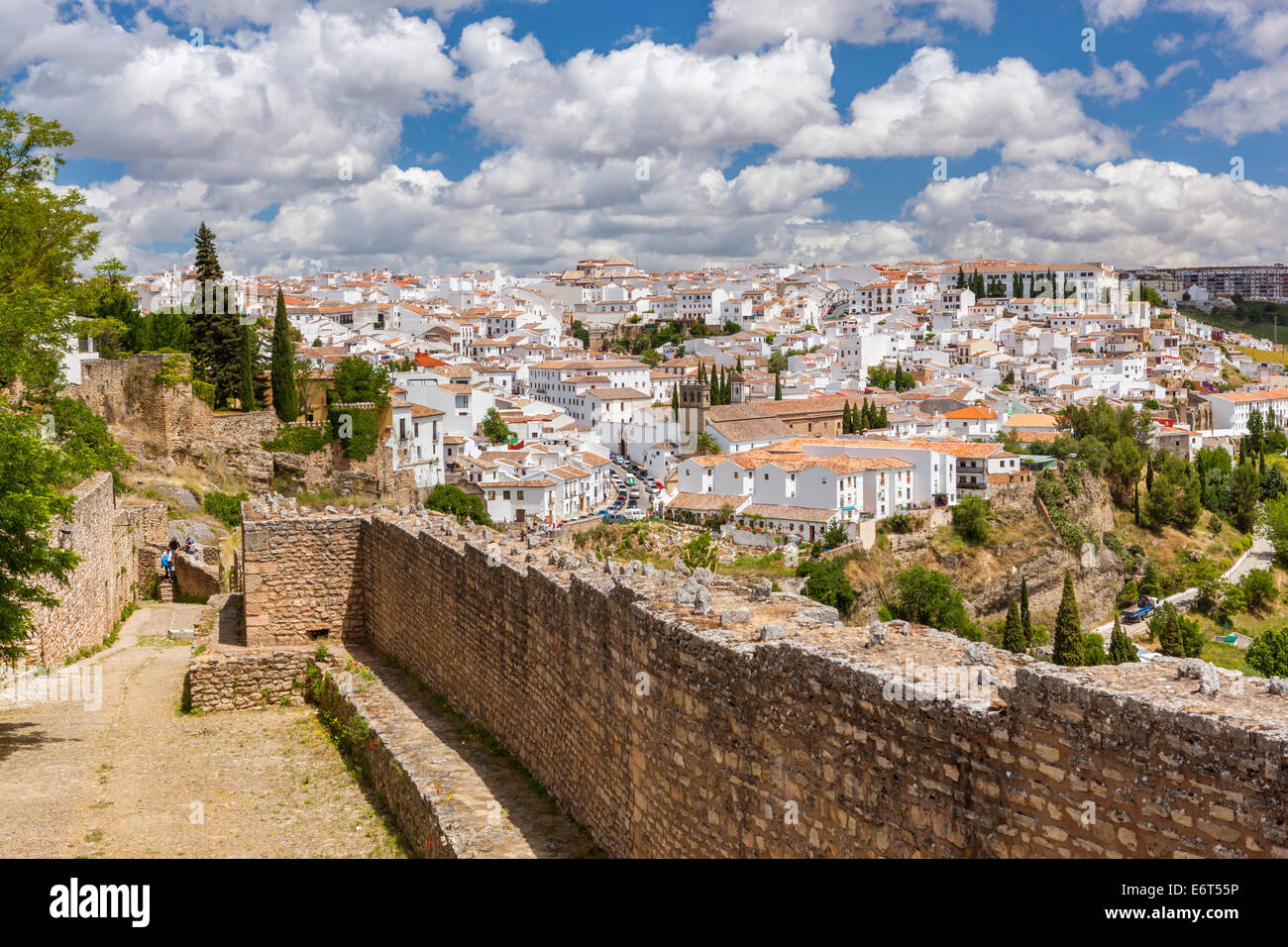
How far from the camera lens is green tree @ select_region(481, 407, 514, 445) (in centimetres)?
6569

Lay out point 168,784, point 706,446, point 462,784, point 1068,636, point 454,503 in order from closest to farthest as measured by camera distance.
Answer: point 462,784 → point 168,784 → point 1068,636 → point 454,503 → point 706,446

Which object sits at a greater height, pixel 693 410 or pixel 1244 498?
pixel 693 410

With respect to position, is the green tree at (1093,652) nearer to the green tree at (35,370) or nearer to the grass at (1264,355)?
the green tree at (35,370)

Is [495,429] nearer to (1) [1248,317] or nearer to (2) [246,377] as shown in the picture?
(2) [246,377]

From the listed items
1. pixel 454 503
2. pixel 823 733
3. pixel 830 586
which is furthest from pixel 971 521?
pixel 823 733

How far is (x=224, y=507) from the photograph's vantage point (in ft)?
83.6

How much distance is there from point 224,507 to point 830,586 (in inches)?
1136

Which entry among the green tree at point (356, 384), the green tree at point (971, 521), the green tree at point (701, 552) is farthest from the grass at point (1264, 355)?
the green tree at point (356, 384)

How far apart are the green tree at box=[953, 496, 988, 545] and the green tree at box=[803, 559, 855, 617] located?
11.4 m

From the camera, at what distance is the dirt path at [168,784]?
26.3 ft

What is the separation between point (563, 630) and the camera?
25.9ft

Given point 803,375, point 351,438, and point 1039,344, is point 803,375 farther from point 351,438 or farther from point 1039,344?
point 351,438

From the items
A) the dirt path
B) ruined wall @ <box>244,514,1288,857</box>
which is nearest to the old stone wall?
the dirt path
